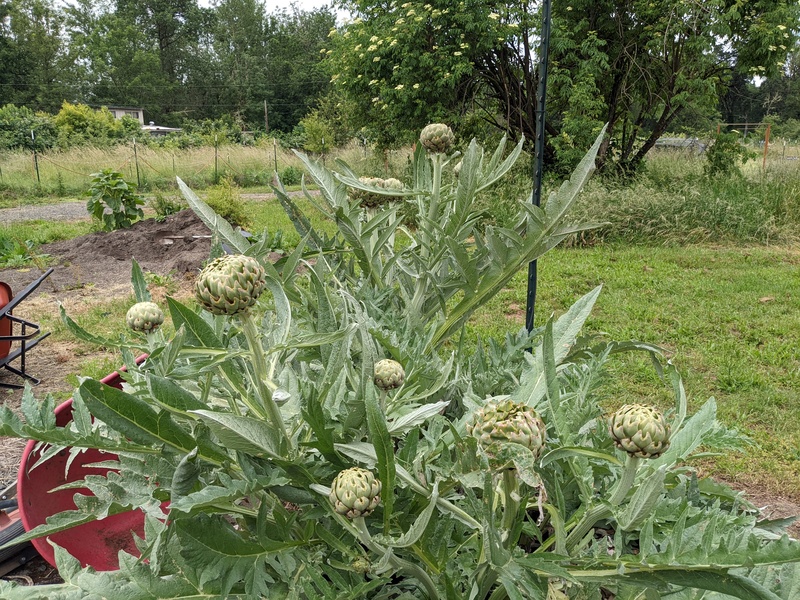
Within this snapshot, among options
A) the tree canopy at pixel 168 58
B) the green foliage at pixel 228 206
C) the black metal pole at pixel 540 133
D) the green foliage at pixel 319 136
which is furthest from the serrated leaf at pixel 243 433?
the tree canopy at pixel 168 58

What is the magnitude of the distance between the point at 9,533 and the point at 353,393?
118 centimetres

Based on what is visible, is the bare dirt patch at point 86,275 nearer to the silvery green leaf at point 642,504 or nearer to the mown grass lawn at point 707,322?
the mown grass lawn at point 707,322

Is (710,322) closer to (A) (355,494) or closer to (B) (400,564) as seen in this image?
(B) (400,564)

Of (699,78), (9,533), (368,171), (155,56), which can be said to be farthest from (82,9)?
(9,533)

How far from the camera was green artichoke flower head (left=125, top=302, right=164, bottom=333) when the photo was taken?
1.17 m

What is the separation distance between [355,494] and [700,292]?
493 centimetres

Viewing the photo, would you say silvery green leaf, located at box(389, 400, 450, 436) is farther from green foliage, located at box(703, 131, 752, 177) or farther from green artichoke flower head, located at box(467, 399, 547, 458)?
green foliage, located at box(703, 131, 752, 177)

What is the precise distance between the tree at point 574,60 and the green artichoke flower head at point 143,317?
25.5 ft

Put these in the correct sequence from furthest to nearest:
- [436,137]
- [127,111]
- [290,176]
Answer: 1. [127,111]
2. [290,176]
3. [436,137]

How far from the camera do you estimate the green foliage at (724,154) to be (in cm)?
855

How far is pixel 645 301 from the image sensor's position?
4.84 metres

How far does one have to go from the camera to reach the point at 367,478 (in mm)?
788

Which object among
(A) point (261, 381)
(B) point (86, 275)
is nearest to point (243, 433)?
(A) point (261, 381)

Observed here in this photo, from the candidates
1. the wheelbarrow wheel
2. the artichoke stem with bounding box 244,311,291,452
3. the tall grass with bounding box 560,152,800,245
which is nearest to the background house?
the tall grass with bounding box 560,152,800,245
